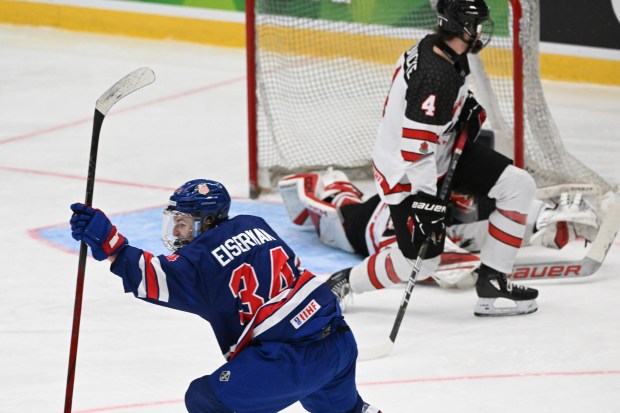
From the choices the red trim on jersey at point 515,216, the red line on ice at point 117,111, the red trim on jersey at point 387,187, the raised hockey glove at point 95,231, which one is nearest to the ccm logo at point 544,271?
the red trim on jersey at point 515,216

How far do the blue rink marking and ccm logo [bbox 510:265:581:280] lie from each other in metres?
0.65

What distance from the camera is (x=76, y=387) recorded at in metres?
3.66

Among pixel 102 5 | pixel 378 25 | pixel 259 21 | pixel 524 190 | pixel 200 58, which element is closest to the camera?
pixel 524 190

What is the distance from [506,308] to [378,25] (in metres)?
2.50

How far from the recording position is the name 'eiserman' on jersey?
8.73 feet

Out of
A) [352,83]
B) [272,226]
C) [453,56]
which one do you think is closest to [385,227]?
[272,226]

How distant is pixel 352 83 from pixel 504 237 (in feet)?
7.24

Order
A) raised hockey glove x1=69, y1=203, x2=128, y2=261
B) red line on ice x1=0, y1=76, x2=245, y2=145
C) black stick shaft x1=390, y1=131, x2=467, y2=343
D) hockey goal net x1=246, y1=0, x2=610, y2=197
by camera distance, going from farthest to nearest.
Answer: red line on ice x1=0, y1=76, x2=245, y2=145, hockey goal net x1=246, y1=0, x2=610, y2=197, black stick shaft x1=390, y1=131, x2=467, y2=343, raised hockey glove x1=69, y1=203, x2=128, y2=261

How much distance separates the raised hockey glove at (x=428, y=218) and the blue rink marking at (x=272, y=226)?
83cm

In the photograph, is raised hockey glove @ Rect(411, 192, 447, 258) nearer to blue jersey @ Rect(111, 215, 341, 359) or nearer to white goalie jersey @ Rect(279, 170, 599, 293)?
white goalie jersey @ Rect(279, 170, 599, 293)

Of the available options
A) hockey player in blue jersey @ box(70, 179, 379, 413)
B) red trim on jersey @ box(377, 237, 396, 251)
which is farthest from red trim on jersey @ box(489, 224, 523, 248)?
hockey player in blue jersey @ box(70, 179, 379, 413)

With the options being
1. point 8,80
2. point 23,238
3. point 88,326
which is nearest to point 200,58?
point 8,80

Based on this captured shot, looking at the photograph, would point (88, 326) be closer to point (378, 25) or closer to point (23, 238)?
point (23, 238)

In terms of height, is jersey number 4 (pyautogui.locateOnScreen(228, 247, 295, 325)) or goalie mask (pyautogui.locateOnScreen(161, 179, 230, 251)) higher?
goalie mask (pyautogui.locateOnScreen(161, 179, 230, 251))
